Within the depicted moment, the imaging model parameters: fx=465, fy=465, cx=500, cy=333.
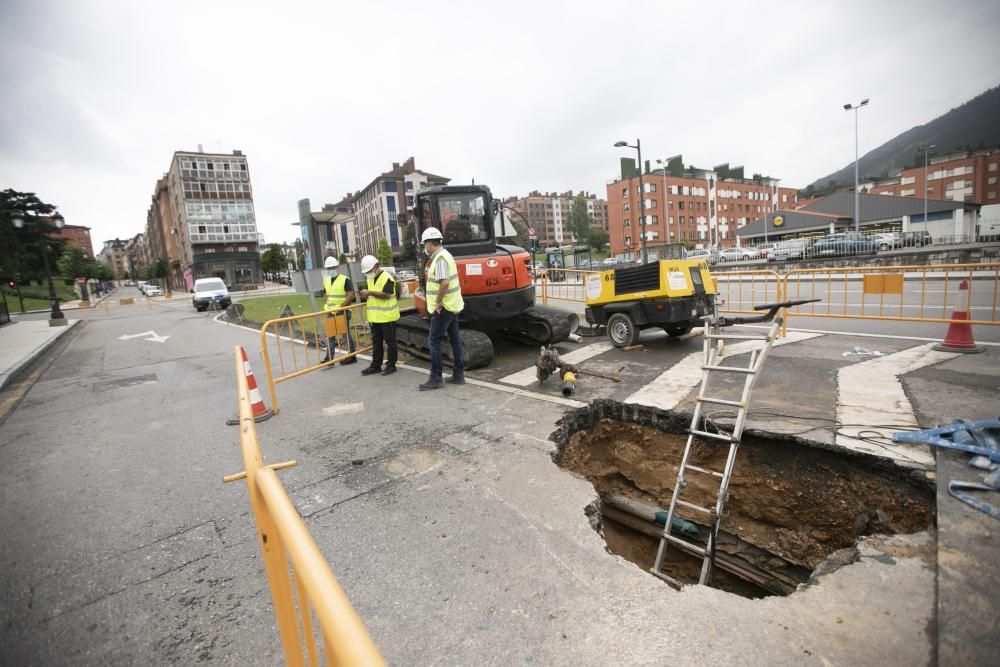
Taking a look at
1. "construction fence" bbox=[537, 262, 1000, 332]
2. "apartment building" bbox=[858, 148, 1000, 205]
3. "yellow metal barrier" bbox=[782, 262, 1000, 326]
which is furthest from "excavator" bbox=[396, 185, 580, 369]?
"apartment building" bbox=[858, 148, 1000, 205]

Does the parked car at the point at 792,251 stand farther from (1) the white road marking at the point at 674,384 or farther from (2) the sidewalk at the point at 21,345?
(2) the sidewalk at the point at 21,345

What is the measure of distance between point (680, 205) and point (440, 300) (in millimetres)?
69408

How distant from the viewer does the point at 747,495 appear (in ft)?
13.7

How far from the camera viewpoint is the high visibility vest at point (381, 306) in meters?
6.73

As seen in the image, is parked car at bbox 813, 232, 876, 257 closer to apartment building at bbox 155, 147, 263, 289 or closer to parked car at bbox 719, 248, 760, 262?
parked car at bbox 719, 248, 760, 262

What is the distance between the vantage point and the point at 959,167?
71.9m

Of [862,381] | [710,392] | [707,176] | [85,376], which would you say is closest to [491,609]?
[710,392]

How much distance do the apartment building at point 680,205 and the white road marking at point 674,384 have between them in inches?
2199

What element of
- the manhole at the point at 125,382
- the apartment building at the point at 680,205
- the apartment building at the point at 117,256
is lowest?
the manhole at the point at 125,382

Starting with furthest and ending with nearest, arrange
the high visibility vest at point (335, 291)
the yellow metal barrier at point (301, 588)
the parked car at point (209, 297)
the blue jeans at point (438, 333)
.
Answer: the parked car at point (209, 297) → the high visibility vest at point (335, 291) → the blue jeans at point (438, 333) → the yellow metal barrier at point (301, 588)

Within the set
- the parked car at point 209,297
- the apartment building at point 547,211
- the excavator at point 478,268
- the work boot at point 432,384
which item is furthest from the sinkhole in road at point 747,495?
the apartment building at point 547,211

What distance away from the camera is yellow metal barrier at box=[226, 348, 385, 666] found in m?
0.84

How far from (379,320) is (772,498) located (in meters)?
5.39

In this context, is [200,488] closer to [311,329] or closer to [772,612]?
[772,612]
